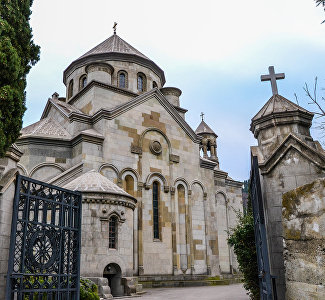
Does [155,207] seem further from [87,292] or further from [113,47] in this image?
[113,47]

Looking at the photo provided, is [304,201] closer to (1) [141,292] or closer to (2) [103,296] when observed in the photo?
(2) [103,296]

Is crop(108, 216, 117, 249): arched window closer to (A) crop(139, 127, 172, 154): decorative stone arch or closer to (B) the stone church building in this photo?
(B) the stone church building

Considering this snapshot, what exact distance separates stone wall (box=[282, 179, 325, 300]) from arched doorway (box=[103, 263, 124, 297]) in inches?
338

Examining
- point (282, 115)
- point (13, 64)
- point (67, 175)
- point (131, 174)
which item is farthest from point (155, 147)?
point (282, 115)

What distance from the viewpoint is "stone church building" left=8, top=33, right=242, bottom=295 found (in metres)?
12.5

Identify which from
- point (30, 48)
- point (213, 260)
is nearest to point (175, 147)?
point (213, 260)

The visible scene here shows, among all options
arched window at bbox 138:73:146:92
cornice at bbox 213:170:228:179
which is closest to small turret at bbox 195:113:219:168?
cornice at bbox 213:170:228:179

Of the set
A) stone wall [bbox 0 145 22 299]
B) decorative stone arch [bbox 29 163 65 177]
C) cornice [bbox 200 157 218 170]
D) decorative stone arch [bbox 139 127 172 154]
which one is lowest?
stone wall [bbox 0 145 22 299]

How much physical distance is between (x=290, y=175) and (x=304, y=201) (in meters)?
1.20

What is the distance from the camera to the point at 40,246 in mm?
6012

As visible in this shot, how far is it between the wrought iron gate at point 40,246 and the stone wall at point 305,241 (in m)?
3.83

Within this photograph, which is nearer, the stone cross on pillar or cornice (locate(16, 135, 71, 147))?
the stone cross on pillar

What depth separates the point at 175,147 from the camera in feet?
61.9

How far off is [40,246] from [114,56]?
17.8 m
